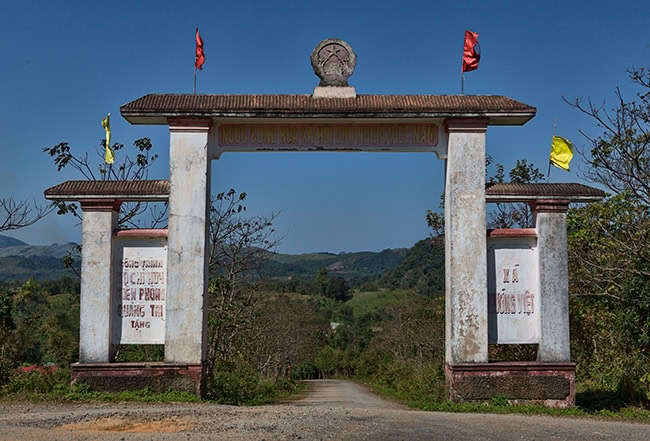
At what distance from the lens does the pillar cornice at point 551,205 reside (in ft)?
36.7

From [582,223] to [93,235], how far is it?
31.3 feet

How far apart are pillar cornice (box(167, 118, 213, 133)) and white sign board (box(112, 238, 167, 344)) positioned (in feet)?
5.64

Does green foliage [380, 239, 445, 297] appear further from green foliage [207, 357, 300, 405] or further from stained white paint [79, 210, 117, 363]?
stained white paint [79, 210, 117, 363]

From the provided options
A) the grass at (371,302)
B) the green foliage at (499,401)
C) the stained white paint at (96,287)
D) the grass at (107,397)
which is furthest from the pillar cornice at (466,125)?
the grass at (371,302)

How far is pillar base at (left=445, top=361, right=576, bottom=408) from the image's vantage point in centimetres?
1089

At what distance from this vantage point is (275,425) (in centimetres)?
830

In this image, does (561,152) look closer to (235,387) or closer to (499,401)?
(499,401)

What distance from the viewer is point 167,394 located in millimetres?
10812

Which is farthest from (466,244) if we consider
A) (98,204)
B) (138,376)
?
(98,204)

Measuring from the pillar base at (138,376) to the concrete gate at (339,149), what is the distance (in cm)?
1

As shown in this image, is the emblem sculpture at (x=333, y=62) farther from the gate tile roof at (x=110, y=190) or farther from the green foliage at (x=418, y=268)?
the green foliage at (x=418, y=268)

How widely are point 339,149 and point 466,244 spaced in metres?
2.42

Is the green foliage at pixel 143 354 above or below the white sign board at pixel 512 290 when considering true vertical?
below

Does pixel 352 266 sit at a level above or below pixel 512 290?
above
